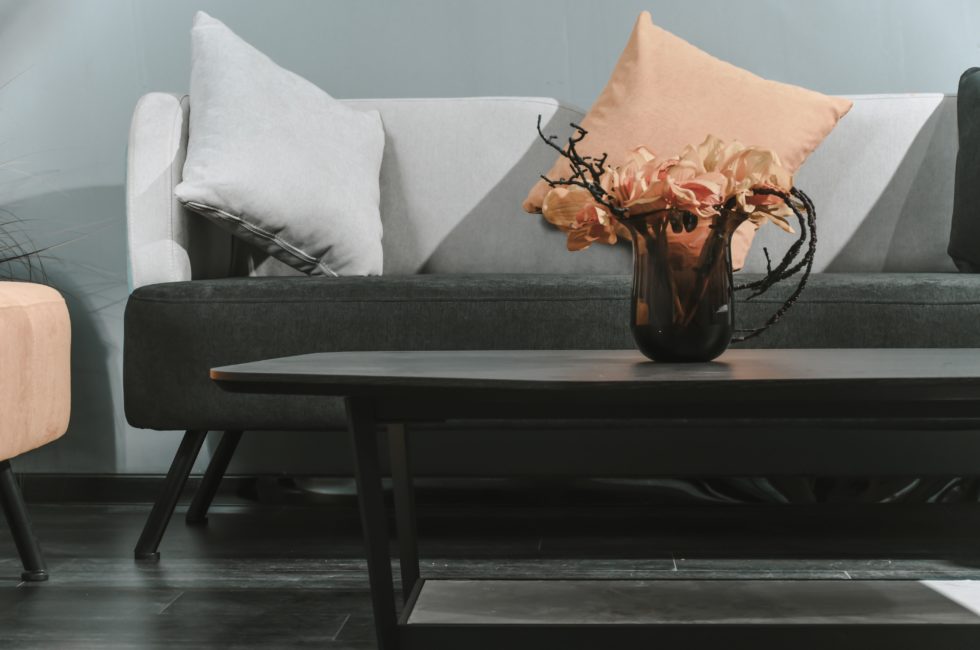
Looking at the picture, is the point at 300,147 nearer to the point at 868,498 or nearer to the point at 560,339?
the point at 560,339

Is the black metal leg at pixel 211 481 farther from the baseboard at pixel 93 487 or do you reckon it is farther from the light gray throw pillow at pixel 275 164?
the light gray throw pillow at pixel 275 164

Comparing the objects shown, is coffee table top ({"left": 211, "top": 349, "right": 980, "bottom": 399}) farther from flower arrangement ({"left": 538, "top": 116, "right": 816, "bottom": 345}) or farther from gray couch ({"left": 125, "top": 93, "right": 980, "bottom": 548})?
gray couch ({"left": 125, "top": 93, "right": 980, "bottom": 548})

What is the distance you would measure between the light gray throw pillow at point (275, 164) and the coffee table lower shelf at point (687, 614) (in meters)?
1.02

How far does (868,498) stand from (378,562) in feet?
4.84

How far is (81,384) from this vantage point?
255 centimetres

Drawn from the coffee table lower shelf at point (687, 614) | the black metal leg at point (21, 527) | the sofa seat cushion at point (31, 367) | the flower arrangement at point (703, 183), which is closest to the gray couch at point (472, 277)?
the sofa seat cushion at point (31, 367)

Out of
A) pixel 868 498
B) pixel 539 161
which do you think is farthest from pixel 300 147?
pixel 868 498

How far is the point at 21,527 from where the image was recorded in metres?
1.77

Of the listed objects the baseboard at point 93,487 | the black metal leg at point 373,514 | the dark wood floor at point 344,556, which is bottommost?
the baseboard at point 93,487

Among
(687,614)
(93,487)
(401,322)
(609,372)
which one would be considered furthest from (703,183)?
(93,487)

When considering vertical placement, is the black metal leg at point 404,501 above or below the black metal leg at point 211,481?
above

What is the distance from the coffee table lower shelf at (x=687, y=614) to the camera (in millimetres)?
1104

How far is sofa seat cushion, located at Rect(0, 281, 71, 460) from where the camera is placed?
1.69 metres

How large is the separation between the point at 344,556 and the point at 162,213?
2.54 feet
